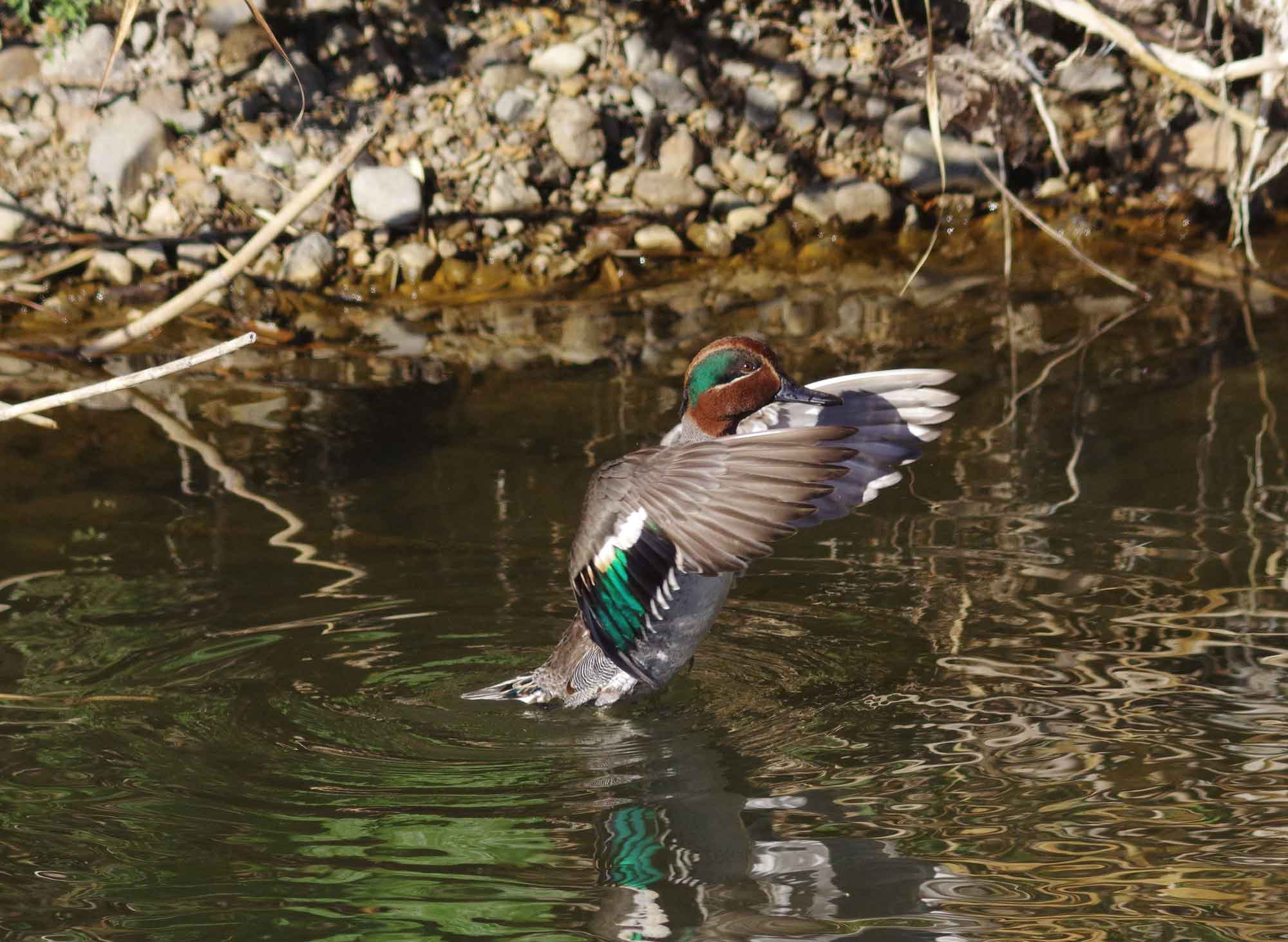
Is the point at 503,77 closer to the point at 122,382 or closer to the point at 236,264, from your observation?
the point at 236,264

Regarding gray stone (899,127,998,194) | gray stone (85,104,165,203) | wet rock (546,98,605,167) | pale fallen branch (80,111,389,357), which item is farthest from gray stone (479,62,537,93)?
pale fallen branch (80,111,389,357)

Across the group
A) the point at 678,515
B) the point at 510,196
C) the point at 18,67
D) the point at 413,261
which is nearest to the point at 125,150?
the point at 18,67

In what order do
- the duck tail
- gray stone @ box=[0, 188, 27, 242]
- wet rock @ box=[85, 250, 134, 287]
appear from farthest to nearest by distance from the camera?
gray stone @ box=[0, 188, 27, 242] → wet rock @ box=[85, 250, 134, 287] → the duck tail

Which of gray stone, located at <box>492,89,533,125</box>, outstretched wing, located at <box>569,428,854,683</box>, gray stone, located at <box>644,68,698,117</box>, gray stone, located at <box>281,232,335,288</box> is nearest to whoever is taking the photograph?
outstretched wing, located at <box>569,428,854,683</box>

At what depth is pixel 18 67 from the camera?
9938 mm

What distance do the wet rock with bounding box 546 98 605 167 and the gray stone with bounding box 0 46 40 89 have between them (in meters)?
3.36

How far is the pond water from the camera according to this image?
3.61 m

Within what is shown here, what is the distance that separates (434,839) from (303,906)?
41 cm

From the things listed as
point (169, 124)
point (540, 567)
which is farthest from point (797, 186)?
point (540, 567)

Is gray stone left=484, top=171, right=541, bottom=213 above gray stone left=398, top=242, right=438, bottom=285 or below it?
above

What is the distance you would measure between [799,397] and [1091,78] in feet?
22.0

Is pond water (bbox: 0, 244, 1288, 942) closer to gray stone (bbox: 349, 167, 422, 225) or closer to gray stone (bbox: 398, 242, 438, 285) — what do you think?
gray stone (bbox: 398, 242, 438, 285)

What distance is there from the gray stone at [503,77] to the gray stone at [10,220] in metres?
3.01

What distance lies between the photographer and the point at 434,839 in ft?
12.7
